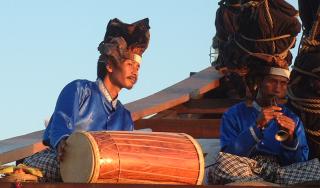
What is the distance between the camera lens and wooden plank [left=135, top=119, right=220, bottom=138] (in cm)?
665

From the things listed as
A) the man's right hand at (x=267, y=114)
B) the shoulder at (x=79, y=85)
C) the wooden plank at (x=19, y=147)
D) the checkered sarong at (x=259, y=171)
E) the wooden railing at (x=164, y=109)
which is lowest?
the wooden railing at (x=164, y=109)

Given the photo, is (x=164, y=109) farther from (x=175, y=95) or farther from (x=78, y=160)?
(x=78, y=160)

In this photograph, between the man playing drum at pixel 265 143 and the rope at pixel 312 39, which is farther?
the rope at pixel 312 39

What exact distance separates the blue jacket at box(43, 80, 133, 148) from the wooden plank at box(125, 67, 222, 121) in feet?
7.29

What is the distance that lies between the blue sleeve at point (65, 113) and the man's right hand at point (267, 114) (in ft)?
2.49

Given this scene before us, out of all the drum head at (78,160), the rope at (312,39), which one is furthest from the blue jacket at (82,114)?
the rope at (312,39)

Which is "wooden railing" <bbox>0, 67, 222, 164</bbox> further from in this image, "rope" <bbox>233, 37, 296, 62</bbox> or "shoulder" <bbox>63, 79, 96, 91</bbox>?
"shoulder" <bbox>63, 79, 96, 91</bbox>

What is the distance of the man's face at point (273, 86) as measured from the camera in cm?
490

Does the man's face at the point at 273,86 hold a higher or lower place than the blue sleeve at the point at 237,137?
higher

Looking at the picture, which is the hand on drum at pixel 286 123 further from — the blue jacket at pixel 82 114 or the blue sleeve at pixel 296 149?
the blue jacket at pixel 82 114

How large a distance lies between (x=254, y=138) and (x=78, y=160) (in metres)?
1.00

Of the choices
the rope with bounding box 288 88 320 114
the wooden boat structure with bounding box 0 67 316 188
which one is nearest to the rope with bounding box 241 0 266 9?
the wooden boat structure with bounding box 0 67 316 188

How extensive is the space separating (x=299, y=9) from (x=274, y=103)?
42.6 inches

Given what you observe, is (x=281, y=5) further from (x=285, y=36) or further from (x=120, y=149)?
(x=120, y=149)
